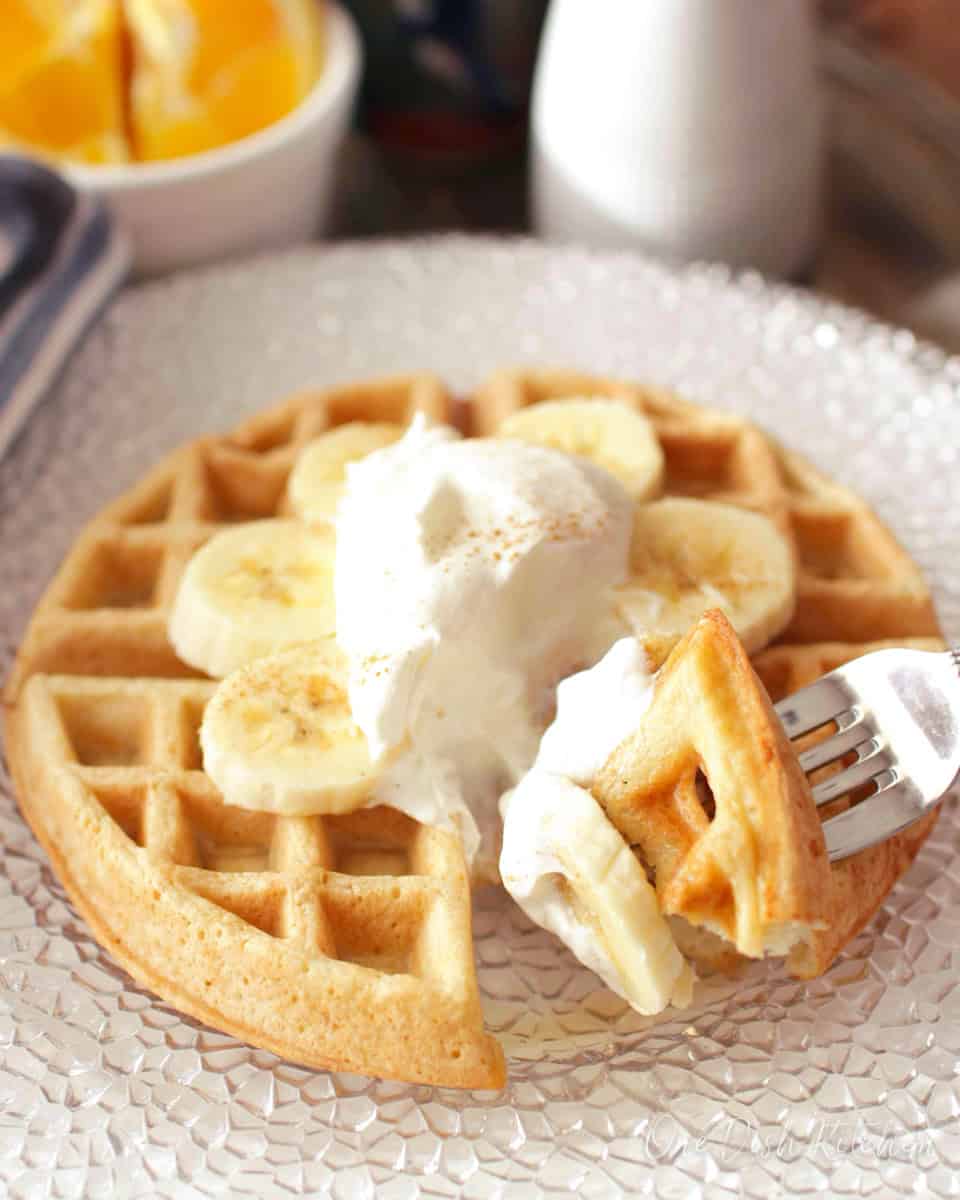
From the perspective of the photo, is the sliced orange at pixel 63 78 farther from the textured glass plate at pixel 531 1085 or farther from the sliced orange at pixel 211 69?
the textured glass plate at pixel 531 1085

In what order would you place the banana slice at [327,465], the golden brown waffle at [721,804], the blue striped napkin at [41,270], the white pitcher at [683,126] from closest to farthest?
the golden brown waffle at [721,804], the banana slice at [327,465], the blue striped napkin at [41,270], the white pitcher at [683,126]

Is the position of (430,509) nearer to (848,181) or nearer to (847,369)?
(847,369)

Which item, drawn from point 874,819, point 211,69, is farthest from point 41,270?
point 874,819

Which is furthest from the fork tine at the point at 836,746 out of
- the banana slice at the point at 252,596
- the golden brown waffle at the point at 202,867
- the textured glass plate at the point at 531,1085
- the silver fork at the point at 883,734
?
the banana slice at the point at 252,596

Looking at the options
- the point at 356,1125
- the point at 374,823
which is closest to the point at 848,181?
the point at 374,823

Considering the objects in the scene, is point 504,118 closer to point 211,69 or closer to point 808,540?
point 211,69

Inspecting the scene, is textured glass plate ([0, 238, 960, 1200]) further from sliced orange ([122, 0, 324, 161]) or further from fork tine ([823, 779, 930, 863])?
sliced orange ([122, 0, 324, 161])
